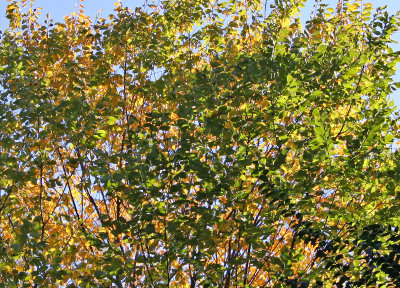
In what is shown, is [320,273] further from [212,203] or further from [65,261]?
[65,261]

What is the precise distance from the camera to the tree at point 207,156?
21.3 ft

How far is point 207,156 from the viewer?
7031 mm

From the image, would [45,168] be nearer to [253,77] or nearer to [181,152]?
[181,152]

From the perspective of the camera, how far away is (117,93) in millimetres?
8852

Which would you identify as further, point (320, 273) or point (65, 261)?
point (65, 261)

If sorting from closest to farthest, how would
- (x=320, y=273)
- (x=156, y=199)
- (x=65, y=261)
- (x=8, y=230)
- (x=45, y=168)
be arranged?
(x=156, y=199) → (x=320, y=273) → (x=65, y=261) → (x=45, y=168) → (x=8, y=230)

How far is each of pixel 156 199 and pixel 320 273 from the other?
Result: 2308mm

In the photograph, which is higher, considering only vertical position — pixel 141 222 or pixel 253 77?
pixel 253 77

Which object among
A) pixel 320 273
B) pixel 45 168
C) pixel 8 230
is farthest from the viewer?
pixel 8 230

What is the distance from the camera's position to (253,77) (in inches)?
284

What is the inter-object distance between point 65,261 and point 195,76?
305 cm

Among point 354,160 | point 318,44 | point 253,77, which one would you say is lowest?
point 354,160

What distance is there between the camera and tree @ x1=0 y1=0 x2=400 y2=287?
6504 mm

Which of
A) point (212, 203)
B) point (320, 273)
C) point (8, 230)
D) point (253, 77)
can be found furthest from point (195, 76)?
point (8, 230)
